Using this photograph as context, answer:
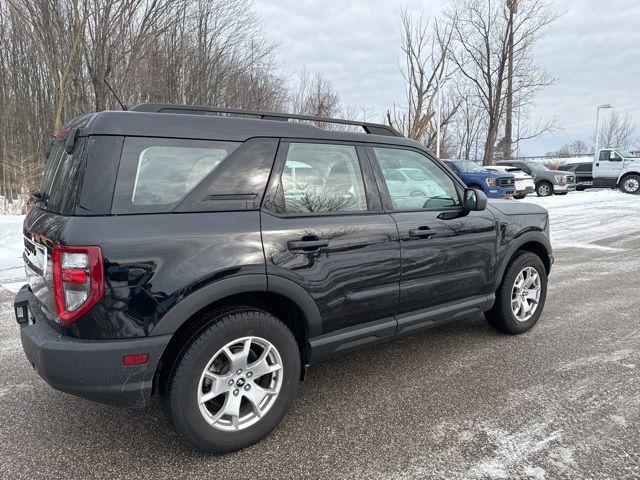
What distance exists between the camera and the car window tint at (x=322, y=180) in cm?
279

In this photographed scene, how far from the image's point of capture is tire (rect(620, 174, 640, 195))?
20469mm

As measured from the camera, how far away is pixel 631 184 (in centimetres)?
2061

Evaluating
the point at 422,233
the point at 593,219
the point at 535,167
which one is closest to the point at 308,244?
the point at 422,233

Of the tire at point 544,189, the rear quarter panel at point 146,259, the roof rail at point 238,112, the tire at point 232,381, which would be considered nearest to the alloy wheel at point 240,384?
the tire at point 232,381

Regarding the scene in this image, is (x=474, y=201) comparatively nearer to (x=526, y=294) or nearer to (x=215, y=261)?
(x=526, y=294)

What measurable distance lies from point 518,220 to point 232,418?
297 cm

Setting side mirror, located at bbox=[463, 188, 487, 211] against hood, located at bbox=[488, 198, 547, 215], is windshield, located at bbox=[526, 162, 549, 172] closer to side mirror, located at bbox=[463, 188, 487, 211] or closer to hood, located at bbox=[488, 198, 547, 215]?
hood, located at bbox=[488, 198, 547, 215]

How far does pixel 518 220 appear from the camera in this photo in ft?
13.3

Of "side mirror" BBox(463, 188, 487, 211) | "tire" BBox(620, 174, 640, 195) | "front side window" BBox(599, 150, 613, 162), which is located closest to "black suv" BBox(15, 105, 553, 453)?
"side mirror" BBox(463, 188, 487, 211)

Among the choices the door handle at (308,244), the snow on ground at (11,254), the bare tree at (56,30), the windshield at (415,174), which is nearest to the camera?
the door handle at (308,244)

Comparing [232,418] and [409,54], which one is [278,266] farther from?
[409,54]

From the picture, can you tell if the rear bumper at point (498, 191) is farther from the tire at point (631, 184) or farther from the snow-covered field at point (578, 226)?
the tire at point (631, 184)

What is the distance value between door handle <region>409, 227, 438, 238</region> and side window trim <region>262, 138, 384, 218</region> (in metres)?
0.28

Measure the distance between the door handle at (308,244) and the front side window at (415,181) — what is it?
2.50 feet
